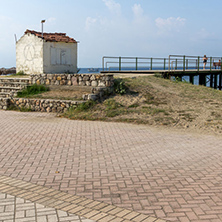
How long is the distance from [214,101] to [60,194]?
10.6 meters

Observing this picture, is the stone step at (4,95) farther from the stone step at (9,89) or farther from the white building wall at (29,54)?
the white building wall at (29,54)

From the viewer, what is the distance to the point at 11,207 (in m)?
4.30

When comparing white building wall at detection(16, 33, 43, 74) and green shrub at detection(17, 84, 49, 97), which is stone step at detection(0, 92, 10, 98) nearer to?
green shrub at detection(17, 84, 49, 97)

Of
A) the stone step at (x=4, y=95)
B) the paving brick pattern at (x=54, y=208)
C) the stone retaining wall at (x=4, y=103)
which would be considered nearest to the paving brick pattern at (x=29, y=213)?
the paving brick pattern at (x=54, y=208)

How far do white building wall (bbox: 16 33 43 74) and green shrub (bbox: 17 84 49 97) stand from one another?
6207 mm

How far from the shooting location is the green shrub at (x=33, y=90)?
1591 centimetres

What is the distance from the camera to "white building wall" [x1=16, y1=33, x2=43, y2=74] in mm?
22228

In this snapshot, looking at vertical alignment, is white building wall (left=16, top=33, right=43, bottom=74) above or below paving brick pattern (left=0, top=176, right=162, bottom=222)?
above

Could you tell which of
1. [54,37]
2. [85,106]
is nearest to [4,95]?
[85,106]

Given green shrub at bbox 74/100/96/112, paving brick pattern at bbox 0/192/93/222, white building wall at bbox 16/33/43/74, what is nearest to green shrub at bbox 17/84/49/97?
green shrub at bbox 74/100/96/112

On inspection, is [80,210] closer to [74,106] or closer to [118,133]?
[118,133]

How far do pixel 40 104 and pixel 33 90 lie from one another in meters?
1.98

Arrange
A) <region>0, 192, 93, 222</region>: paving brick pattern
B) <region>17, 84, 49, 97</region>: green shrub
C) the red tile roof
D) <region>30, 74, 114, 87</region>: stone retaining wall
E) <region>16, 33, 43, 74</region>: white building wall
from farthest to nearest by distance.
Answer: the red tile roof < <region>16, 33, 43, 74</region>: white building wall < <region>17, 84, 49, 97</region>: green shrub < <region>30, 74, 114, 87</region>: stone retaining wall < <region>0, 192, 93, 222</region>: paving brick pattern

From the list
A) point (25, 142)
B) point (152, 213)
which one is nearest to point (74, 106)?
point (25, 142)
